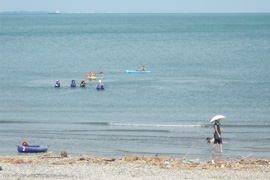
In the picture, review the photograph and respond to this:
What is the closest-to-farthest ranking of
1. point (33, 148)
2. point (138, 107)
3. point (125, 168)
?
point (125, 168), point (33, 148), point (138, 107)

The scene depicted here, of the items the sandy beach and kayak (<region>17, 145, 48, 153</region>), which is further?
kayak (<region>17, 145, 48, 153</region>)

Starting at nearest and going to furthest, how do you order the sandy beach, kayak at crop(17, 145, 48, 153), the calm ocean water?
the sandy beach < kayak at crop(17, 145, 48, 153) < the calm ocean water

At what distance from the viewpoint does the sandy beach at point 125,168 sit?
56.1 feet

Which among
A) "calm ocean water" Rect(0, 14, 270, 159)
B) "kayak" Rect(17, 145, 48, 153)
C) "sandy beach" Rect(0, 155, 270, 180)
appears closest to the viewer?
"sandy beach" Rect(0, 155, 270, 180)

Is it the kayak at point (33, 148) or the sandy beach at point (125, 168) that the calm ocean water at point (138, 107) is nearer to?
the kayak at point (33, 148)

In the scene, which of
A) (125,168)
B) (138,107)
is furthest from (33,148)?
(138,107)

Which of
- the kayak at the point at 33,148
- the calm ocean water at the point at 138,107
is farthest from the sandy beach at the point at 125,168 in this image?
the calm ocean water at the point at 138,107

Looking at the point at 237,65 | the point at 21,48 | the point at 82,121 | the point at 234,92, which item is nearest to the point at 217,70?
the point at 237,65

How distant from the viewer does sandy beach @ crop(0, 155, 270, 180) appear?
56.1 feet

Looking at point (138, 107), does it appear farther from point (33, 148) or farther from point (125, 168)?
point (125, 168)

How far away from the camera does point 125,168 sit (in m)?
18.5

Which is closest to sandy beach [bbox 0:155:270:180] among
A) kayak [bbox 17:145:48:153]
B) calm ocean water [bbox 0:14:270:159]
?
kayak [bbox 17:145:48:153]

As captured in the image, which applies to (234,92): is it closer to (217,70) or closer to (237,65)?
(217,70)

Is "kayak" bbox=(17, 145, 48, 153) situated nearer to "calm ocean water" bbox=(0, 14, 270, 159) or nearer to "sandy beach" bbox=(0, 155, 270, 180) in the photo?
"calm ocean water" bbox=(0, 14, 270, 159)
